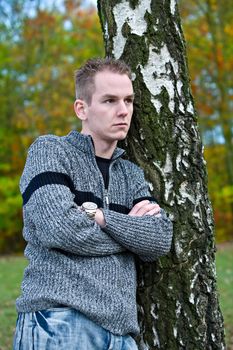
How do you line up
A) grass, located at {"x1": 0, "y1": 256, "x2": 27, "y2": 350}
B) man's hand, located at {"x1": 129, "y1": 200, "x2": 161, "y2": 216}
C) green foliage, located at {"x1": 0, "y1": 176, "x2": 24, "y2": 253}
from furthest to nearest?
green foliage, located at {"x1": 0, "y1": 176, "x2": 24, "y2": 253} < grass, located at {"x1": 0, "y1": 256, "x2": 27, "y2": 350} < man's hand, located at {"x1": 129, "y1": 200, "x2": 161, "y2": 216}

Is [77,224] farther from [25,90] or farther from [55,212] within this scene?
[25,90]

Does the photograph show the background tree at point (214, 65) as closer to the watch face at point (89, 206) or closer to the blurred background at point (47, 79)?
the blurred background at point (47, 79)

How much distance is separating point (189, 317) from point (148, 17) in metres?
1.70

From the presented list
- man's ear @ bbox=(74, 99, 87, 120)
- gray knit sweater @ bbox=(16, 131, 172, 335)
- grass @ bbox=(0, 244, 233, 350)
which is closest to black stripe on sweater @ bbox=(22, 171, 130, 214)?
gray knit sweater @ bbox=(16, 131, 172, 335)

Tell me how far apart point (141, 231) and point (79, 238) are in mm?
354

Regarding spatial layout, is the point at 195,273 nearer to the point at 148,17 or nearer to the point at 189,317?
the point at 189,317

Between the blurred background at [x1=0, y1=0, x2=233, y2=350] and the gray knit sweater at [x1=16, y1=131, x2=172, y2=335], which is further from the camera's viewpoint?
the blurred background at [x1=0, y1=0, x2=233, y2=350]

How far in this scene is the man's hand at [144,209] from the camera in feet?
11.0

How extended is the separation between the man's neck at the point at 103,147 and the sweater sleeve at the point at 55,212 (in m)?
0.20

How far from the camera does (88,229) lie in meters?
3.06

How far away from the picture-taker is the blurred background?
74.2 ft

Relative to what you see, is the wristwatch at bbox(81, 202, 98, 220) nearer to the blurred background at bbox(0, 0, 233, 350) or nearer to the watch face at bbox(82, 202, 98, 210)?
the watch face at bbox(82, 202, 98, 210)

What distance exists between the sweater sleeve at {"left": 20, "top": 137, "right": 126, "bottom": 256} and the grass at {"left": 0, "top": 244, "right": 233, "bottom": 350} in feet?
11.1

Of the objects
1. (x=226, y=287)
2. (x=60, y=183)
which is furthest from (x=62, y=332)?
(x=226, y=287)
